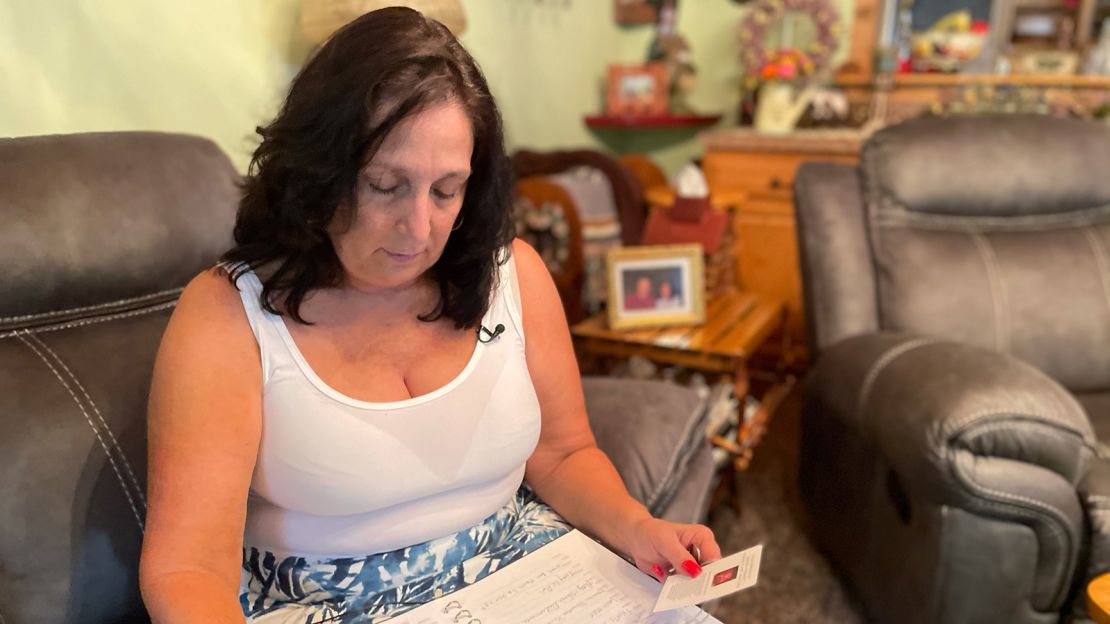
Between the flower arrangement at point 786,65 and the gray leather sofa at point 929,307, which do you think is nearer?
the gray leather sofa at point 929,307

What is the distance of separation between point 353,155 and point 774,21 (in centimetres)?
244

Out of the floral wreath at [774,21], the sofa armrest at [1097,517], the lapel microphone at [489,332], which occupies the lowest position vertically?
the sofa armrest at [1097,517]

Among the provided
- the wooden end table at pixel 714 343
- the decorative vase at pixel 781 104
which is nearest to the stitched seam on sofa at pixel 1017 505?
the wooden end table at pixel 714 343

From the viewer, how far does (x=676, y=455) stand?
1.18 meters

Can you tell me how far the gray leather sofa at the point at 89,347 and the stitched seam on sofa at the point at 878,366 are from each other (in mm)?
502

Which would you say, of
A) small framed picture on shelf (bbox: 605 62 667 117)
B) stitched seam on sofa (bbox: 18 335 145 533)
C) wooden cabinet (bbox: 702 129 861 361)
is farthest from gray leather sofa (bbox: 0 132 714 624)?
small framed picture on shelf (bbox: 605 62 667 117)

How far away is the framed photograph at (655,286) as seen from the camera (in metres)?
1.93

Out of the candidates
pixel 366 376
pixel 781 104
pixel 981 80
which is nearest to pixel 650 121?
pixel 781 104

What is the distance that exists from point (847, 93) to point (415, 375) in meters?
2.51

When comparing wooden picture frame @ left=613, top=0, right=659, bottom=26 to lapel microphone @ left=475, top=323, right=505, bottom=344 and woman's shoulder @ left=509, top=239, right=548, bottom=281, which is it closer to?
woman's shoulder @ left=509, top=239, right=548, bottom=281

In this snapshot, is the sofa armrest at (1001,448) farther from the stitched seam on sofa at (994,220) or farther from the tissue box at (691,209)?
the tissue box at (691,209)

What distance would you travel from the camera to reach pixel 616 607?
0.85m

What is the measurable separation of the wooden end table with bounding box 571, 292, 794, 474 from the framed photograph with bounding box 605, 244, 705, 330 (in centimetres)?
3

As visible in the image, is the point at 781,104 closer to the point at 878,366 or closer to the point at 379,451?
the point at 878,366
